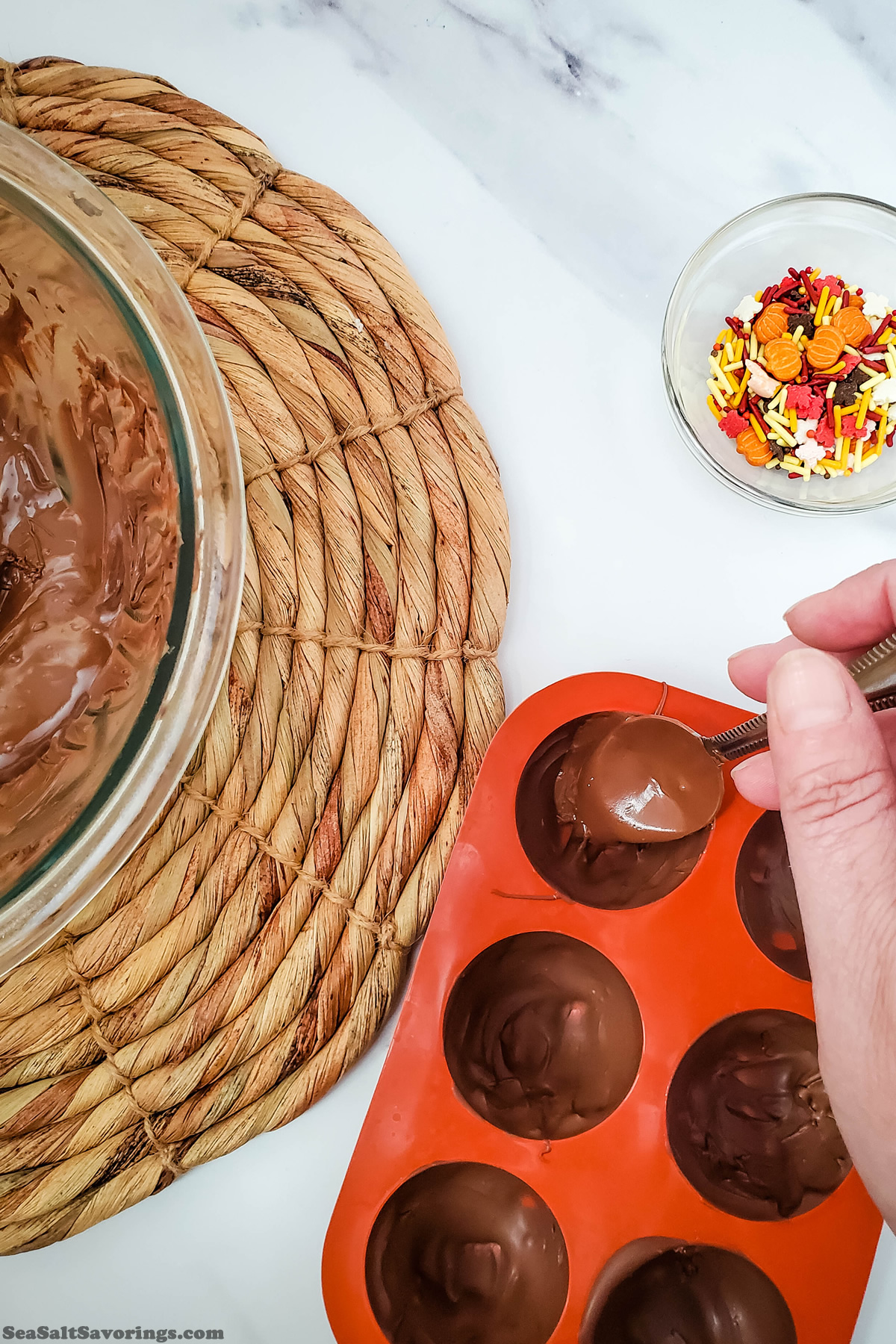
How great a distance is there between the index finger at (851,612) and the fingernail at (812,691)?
175 millimetres

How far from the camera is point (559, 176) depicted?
0.93 m

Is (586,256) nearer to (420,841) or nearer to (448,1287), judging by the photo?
(420,841)

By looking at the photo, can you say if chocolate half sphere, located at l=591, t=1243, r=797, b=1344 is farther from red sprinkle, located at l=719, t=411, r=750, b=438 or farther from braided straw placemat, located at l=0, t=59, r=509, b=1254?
red sprinkle, located at l=719, t=411, r=750, b=438

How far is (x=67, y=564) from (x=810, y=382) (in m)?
0.70

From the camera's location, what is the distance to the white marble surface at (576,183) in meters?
0.90

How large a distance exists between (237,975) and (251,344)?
51cm

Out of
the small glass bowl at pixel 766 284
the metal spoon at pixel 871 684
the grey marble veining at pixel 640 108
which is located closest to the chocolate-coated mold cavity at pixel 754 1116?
the metal spoon at pixel 871 684

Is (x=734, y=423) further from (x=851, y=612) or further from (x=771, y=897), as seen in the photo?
(x=771, y=897)

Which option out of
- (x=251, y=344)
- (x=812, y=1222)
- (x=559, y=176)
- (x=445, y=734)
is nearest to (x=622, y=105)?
(x=559, y=176)

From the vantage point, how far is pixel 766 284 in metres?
0.96

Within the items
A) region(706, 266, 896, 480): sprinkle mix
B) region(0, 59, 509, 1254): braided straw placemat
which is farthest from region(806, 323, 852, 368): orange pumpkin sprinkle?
region(0, 59, 509, 1254): braided straw placemat

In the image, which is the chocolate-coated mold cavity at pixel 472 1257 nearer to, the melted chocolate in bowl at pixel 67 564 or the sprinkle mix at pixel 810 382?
the melted chocolate in bowl at pixel 67 564

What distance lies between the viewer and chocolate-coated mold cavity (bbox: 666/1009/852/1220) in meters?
0.77

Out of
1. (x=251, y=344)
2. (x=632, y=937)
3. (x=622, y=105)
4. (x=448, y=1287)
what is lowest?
(x=448, y=1287)
